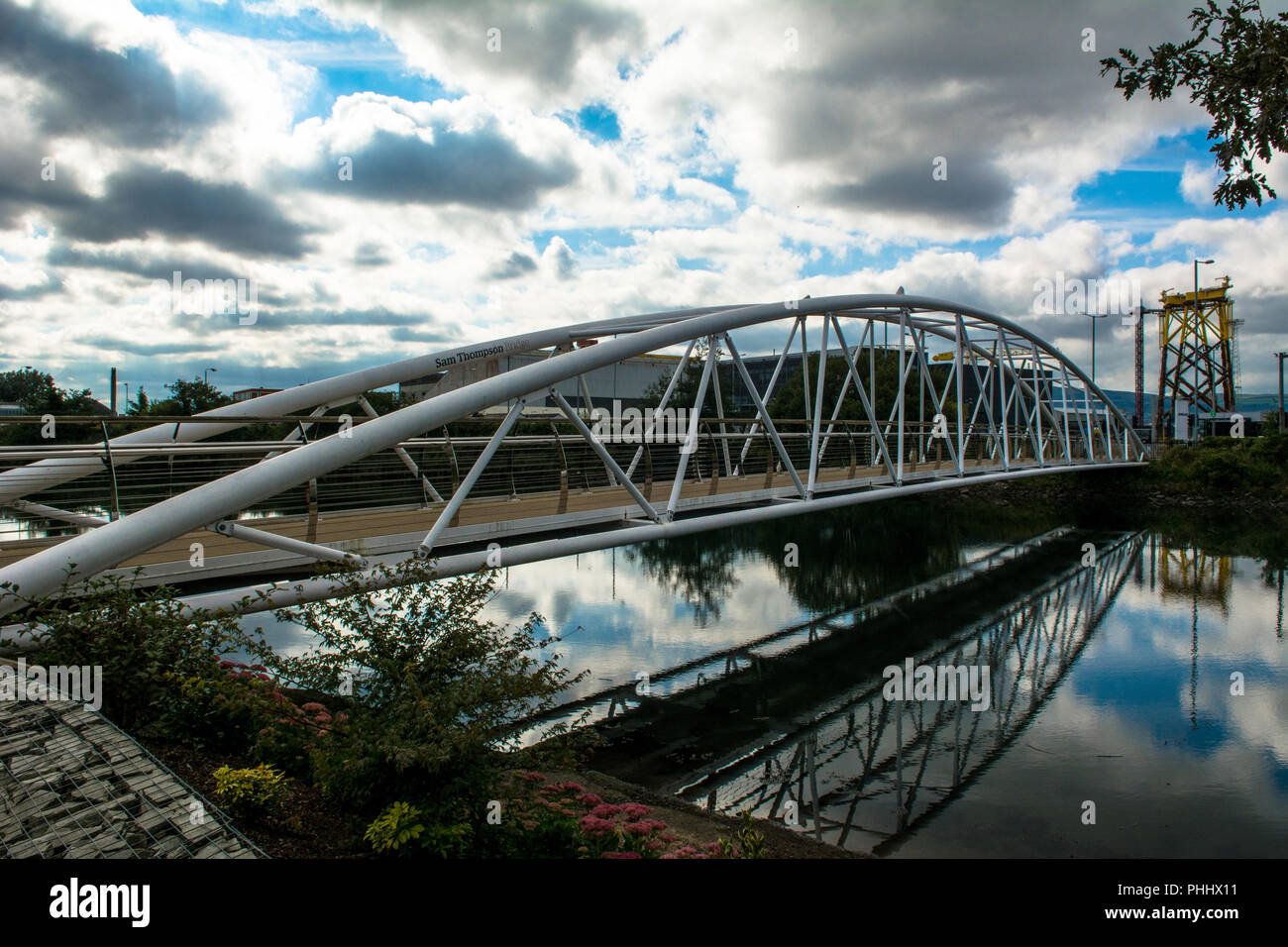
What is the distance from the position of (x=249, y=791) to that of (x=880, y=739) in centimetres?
941

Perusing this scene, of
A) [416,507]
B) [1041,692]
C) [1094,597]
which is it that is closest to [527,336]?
[416,507]

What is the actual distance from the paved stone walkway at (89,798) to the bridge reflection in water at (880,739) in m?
6.18

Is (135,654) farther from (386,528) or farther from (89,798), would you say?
(386,528)

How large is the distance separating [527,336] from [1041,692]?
41.3 ft

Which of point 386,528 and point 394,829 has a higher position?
point 386,528

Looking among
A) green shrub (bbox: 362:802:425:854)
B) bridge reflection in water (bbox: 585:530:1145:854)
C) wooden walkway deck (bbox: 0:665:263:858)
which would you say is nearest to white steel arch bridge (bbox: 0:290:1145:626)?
Result: wooden walkway deck (bbox: 0:665:263:858)

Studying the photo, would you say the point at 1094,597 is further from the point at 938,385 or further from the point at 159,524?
the point at 938,385

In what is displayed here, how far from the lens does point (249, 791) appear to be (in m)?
5.76

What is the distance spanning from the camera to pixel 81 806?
199 inches

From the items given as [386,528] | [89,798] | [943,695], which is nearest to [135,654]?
[89,798]

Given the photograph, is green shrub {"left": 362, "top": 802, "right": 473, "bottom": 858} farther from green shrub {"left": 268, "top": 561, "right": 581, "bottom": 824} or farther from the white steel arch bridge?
the white steel arch bridge

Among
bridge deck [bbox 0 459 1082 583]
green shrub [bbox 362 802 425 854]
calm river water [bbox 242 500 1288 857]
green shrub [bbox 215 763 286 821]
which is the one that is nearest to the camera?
green shrub [bbox 362 802 425 854]

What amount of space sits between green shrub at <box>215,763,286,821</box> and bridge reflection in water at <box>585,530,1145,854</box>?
5444 mm

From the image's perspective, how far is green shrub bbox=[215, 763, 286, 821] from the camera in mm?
5719
